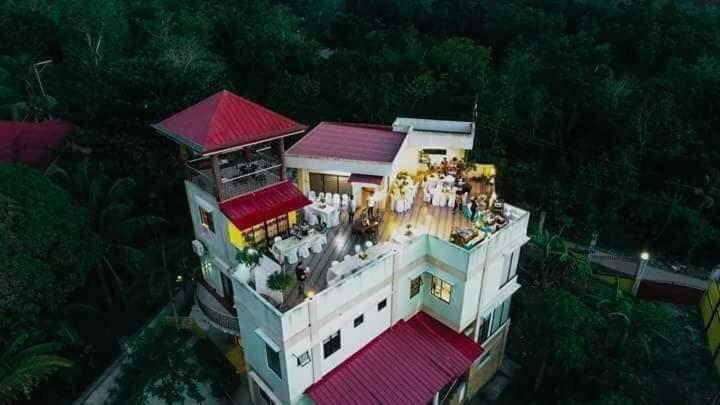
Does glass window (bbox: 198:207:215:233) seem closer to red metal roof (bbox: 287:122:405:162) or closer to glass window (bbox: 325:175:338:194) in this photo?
red metal roof (bbox: 287:122:405:162)

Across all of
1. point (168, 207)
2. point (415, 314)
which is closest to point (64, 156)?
point (168, 207)

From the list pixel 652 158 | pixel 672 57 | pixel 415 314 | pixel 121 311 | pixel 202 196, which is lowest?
pixel 121 311

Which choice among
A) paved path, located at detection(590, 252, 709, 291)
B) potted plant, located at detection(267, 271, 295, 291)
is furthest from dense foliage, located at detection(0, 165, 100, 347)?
paved path, located at detection(590, 252, 709, 291)

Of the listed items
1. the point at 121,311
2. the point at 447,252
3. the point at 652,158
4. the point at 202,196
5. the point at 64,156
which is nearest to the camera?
the point at 447,252

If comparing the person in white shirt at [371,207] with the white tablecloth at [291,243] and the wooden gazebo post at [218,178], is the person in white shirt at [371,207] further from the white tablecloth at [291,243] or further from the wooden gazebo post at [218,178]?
the wooden gazebo post at [218,178]

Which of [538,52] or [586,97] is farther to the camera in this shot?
[538,52]

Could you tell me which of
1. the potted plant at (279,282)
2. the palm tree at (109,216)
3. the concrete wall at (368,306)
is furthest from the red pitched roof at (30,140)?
the potted plant at (279,282)

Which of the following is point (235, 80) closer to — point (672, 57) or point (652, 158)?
point (652, 158)

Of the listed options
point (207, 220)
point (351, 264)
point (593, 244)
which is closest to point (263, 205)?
point (207, 220)
